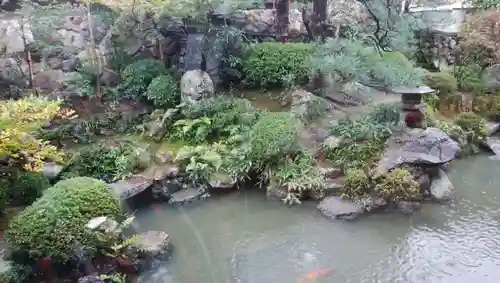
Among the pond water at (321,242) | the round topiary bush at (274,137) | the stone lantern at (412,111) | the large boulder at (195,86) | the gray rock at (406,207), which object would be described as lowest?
the pond water at (321,242)

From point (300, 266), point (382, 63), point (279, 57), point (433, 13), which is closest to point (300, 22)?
point (279, 57)

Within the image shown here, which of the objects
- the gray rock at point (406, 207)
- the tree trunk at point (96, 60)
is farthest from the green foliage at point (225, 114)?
the gray rock at point (406, 207)

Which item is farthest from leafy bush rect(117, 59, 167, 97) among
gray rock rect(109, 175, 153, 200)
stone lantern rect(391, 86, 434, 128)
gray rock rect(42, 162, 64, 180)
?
stone lantern rect(391, 86, 434, 128)

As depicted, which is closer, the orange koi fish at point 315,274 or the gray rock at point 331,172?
the orange koi fish at point 315,274

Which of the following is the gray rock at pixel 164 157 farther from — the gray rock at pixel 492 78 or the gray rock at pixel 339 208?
the gray rock at pixel 492 78

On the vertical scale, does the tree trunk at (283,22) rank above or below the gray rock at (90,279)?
above

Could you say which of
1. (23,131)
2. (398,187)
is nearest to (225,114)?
(398,187)

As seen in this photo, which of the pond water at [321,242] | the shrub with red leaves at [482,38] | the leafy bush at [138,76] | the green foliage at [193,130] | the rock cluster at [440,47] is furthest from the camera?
the rock cluster at [440,47]

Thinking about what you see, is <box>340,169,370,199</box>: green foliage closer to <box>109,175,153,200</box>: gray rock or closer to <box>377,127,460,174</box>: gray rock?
<box>377,127,460,174</box>: gray rock
